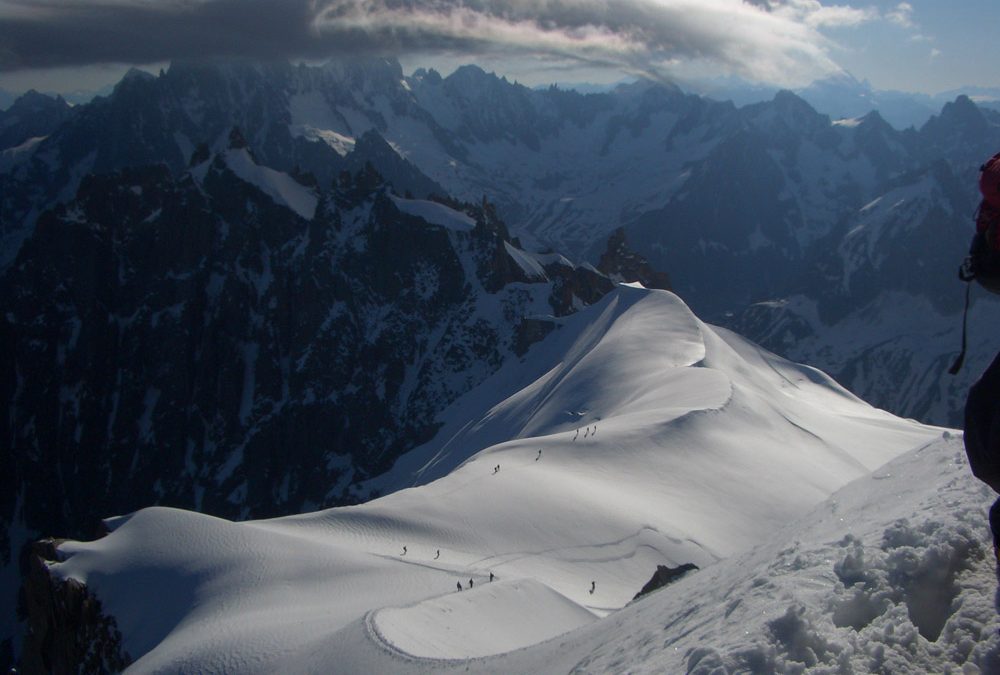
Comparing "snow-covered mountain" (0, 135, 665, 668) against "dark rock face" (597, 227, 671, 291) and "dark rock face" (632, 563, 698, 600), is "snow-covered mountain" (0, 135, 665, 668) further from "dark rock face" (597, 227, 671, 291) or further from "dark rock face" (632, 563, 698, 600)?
"dark rock face" (632, 563, 698, 600)

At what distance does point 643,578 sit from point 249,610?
16259 millimetres

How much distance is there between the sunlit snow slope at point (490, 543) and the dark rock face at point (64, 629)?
791 mm

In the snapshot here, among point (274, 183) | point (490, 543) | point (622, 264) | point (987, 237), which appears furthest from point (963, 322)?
point (274, 183)

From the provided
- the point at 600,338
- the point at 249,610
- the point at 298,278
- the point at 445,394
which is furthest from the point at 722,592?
the point at 298,278

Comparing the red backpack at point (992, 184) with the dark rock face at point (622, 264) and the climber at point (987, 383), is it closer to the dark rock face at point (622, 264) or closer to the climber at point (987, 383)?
the climber at point (987, 383)

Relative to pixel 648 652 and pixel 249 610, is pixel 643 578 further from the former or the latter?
pixel 648 652

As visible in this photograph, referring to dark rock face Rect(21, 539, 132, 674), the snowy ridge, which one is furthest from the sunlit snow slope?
the snowy ridge

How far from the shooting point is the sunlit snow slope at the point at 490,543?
82.1 ft

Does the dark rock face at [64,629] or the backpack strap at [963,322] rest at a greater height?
the backpack strap at [963,322]

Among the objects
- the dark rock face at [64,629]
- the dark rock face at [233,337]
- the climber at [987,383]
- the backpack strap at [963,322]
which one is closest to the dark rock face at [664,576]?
the backpack strap at [963,322]

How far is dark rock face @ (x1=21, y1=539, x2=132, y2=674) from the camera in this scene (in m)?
36.0

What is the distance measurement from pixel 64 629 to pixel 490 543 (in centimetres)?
2085

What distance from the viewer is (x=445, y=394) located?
5340 inches

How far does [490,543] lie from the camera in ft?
127
